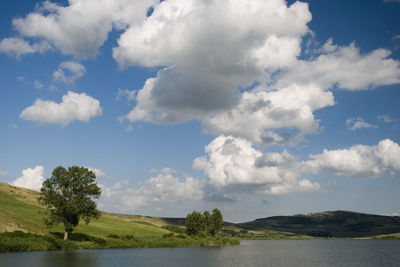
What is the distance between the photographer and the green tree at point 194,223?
173800 millimetres

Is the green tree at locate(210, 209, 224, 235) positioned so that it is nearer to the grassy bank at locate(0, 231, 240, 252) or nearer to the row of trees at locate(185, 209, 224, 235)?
the row of trees at locate(185, 209, 224, 235)

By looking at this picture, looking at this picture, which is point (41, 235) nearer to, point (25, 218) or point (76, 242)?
point (76, 242)

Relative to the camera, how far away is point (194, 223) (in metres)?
175

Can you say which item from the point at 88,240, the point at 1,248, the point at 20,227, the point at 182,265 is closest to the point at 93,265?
the point at 182,265

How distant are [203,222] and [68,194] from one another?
10412 cm

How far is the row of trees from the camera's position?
174500 mm

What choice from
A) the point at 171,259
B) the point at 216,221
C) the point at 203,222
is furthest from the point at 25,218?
the point at 216,221

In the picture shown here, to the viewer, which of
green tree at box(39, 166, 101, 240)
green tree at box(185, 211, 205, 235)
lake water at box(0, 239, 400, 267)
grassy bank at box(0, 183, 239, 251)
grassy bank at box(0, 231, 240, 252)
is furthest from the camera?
green tree at box(185, 211, 205, 235)

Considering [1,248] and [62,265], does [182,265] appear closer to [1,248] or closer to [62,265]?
[62,265]

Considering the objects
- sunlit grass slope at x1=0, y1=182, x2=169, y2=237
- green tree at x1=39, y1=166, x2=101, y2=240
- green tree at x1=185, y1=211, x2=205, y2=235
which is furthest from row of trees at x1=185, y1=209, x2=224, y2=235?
green tree at x1=39, y1=166, x2=101, y2=240

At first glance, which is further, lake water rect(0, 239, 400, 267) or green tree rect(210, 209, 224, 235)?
green tree rect(210, 209, 224, 235)

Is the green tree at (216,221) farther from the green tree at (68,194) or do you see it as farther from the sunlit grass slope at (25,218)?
the green tree at (68,194)

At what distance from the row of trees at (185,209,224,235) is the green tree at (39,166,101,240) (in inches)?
3711

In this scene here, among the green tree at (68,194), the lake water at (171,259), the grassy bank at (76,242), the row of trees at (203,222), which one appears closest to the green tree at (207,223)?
the row of trees at (203,222)
